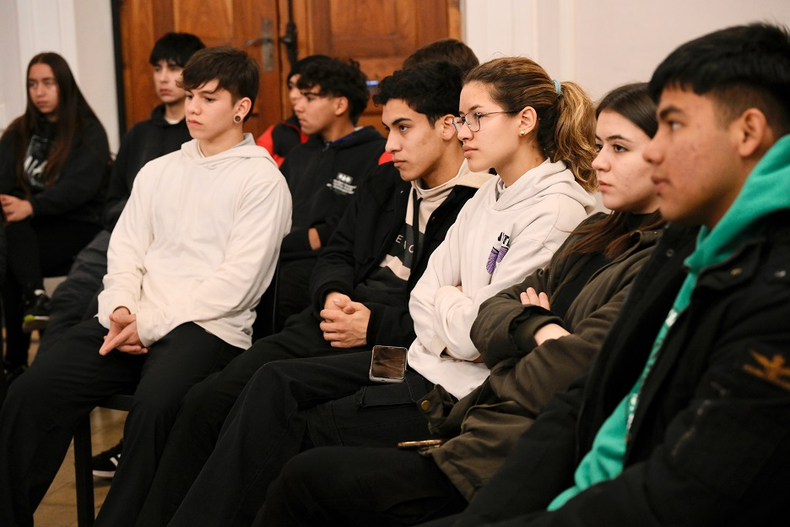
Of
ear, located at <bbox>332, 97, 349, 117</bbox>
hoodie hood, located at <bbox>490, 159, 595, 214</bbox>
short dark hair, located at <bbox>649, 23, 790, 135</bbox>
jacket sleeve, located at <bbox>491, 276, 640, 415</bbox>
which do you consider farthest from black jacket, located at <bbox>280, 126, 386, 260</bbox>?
short dark hair, located at <bbox>649, 23, 790, 135</bbox>

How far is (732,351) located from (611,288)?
59 centimetres

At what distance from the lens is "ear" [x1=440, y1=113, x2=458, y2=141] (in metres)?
2.41

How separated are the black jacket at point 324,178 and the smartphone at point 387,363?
987mm

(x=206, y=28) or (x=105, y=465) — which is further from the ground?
(x=206, y=28)

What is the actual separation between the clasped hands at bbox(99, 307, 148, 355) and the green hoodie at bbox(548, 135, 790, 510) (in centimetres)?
150

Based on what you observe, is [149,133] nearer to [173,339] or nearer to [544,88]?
[173,339]

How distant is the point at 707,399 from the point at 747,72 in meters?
0.39

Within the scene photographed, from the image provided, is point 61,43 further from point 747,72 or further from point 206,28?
point 747,72

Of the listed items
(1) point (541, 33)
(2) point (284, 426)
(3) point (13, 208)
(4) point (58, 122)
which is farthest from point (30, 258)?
(1) point (541, 33)

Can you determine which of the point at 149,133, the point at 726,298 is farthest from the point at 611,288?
the point at 149,133

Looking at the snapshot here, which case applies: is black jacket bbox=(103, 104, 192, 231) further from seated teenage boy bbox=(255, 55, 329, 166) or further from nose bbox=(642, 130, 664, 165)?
nose bbox=(642, 130, 664, 165)

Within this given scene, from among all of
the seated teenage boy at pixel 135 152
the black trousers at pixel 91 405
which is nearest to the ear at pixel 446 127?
the black trousers at pixel 91 405

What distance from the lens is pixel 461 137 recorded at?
2055 mm

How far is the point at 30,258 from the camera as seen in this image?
373cm
